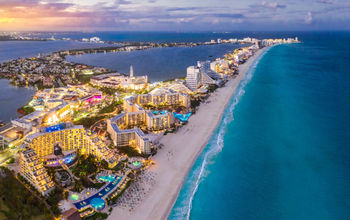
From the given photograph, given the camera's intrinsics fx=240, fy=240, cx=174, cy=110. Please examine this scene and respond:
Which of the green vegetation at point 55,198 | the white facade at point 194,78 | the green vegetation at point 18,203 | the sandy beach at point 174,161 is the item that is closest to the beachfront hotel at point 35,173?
the green vegetation at point 55,198

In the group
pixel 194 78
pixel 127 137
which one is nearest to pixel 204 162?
pixel 127 137

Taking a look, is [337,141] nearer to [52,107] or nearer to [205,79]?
[205,79]

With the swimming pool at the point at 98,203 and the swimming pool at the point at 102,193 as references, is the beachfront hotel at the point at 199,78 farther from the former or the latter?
the swimming pool at the point at 98,203

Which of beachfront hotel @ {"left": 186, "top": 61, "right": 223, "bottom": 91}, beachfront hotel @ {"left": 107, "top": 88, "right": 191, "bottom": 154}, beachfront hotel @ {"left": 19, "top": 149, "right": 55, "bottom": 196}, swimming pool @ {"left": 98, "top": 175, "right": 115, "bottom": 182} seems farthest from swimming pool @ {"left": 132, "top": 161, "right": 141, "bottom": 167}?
beachfront hotel @ {"left": 186, "top": 61, "right": 223, "bottom": 91}

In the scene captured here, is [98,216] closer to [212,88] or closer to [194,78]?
[212,88]

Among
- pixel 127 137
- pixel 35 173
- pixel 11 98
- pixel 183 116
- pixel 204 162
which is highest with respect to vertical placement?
pixel 11 98

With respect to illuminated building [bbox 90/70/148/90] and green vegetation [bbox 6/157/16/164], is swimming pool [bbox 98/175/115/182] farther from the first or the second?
illuminated building [bbox 90/70/148/90]

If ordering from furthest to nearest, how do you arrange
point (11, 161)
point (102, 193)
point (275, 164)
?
point (275, 164) < point (11, 161) < point (102, 193)
